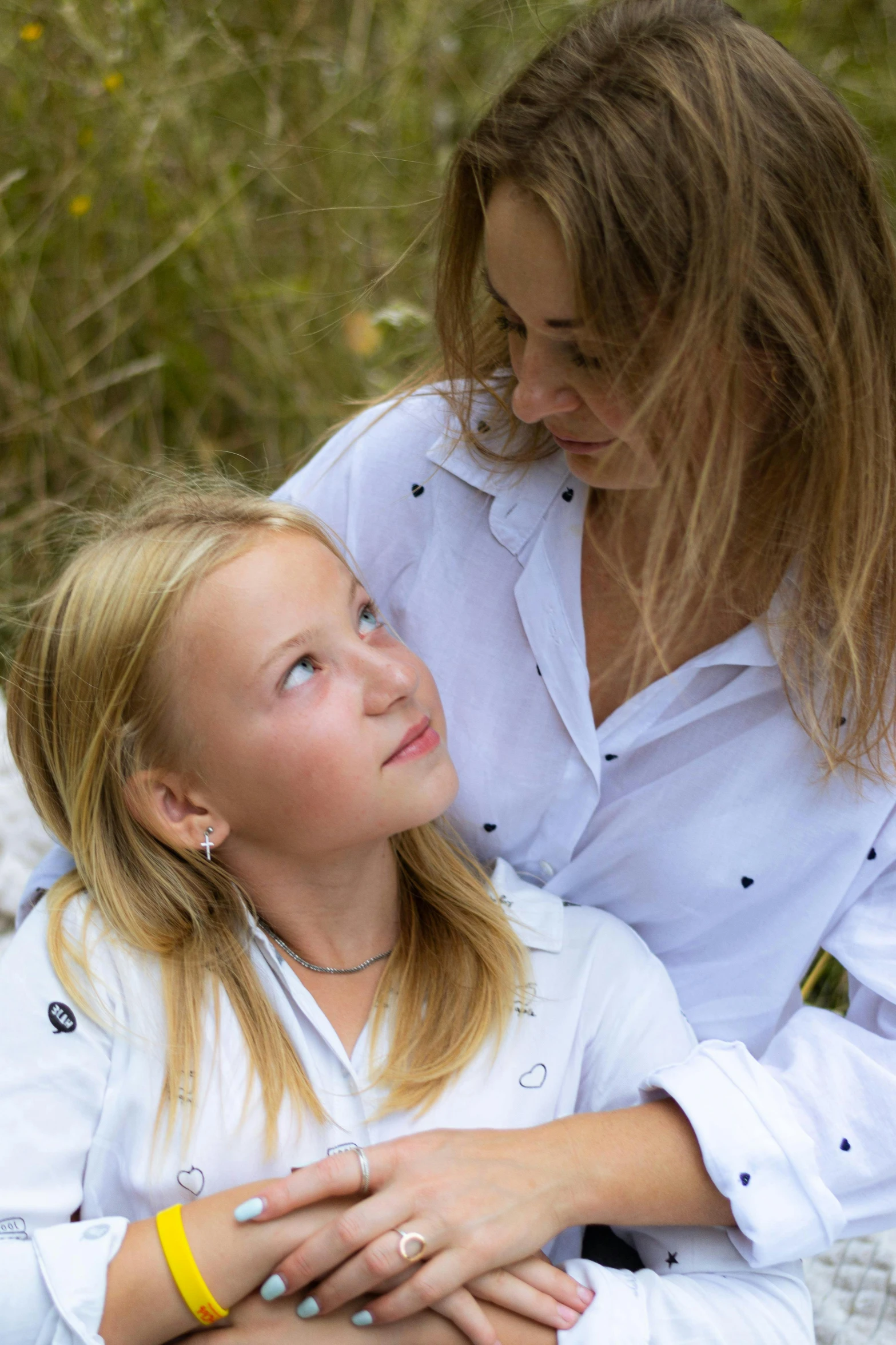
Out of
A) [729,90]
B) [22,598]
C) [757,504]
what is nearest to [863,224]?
[729,90]

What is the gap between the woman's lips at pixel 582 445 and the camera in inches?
61.9

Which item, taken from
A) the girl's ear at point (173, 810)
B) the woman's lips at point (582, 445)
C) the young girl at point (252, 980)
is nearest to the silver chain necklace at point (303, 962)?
the young girl at point (252, 980)

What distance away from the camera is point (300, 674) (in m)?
1.61

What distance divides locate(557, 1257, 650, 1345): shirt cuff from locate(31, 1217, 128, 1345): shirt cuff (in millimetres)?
529

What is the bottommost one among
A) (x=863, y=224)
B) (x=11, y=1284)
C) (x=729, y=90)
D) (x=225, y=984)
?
(x=11, y=1284)

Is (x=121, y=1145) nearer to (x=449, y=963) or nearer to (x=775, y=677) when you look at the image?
(x=449, y=963)

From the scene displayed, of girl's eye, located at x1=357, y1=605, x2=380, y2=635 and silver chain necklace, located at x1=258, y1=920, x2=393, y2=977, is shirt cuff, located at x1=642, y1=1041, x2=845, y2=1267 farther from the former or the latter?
girl's eye, located at x1=357, y1=605, x2=380, y2=635

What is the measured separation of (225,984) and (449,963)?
31cm

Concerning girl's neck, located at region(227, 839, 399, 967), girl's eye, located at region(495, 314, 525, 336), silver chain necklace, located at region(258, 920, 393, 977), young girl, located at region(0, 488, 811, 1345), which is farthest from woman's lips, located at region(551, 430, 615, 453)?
silver chain necklace, located at region(258, 920, 393, 977)

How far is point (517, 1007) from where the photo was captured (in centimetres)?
173

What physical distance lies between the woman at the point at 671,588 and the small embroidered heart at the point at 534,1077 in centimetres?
12

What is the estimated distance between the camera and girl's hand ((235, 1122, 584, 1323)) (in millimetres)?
1421

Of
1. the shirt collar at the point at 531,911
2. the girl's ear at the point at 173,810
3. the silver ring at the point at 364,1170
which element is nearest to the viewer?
the silver ring at the point at 364,1170

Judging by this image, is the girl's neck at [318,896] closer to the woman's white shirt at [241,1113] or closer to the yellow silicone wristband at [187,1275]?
the woman's white shirt at [241,1113]
